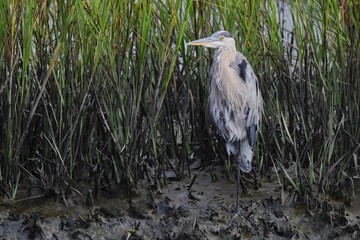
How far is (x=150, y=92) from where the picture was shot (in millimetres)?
4230

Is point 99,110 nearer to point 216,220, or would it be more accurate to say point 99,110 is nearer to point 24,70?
point 24,70

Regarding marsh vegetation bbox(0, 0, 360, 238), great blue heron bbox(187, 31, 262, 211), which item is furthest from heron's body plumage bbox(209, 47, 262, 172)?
marsh vegetation bbox(0, 0, 360, 238)

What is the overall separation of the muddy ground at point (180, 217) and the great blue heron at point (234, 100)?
0.16 metres

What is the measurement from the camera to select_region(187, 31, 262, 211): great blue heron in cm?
401

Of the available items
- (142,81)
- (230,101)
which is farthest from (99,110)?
(230,101)

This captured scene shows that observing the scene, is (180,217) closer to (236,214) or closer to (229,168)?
(236,214)

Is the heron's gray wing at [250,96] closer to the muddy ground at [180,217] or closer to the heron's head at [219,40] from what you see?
the heron's head at [219,40]

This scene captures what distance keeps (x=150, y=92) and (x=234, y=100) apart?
390mm

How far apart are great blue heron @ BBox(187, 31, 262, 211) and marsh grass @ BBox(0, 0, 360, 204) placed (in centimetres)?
13

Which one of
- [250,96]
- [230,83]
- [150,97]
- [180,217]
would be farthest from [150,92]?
[180,217]

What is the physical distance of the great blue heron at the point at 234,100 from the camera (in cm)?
401

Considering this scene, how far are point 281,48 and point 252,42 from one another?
153 mm

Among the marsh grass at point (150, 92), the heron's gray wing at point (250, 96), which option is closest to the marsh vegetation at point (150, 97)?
the marsh grass at point (150, 92)

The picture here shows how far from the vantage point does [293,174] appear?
4340 millimetres
